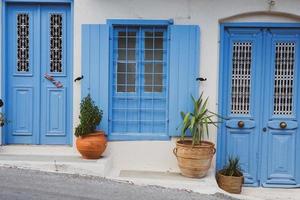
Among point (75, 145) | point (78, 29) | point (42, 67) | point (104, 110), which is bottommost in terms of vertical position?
point (75, 145)

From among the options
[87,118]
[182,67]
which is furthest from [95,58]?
[182,67]

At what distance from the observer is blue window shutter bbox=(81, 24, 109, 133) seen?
7738mm

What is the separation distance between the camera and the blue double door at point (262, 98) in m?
A: 8.03

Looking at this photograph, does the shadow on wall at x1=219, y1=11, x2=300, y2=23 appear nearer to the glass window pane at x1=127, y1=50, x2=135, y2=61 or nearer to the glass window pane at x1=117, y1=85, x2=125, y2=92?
the glass window pane at x1=127, y1=50, x2=135, y2=61

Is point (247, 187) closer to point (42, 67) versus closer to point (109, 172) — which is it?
point (109, 172)

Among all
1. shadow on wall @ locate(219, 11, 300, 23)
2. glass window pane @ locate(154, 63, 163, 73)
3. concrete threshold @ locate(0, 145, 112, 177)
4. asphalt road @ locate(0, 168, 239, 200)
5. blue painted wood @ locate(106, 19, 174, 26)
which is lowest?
asphalt road @ locate(0, 168, 239, 200)

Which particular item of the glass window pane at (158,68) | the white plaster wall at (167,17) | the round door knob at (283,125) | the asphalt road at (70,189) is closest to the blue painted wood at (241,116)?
the white plaster wall at (167,17)

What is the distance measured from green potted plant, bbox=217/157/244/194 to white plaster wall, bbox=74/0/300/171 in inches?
21.3

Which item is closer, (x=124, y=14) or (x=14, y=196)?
(x=14, y=196)

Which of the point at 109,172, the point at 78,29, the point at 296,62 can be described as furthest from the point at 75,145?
the point at 296,62

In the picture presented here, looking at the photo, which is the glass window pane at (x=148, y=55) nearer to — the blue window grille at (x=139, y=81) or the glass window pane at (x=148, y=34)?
the blue window grille at (x=139, y=81)

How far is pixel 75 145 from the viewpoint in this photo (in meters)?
7.82

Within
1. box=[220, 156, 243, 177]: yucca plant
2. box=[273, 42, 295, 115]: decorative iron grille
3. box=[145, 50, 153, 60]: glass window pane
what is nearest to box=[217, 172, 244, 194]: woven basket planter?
box=[220, 156, 243, 177]: yucca plant

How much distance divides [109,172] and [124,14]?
257 centimetres
